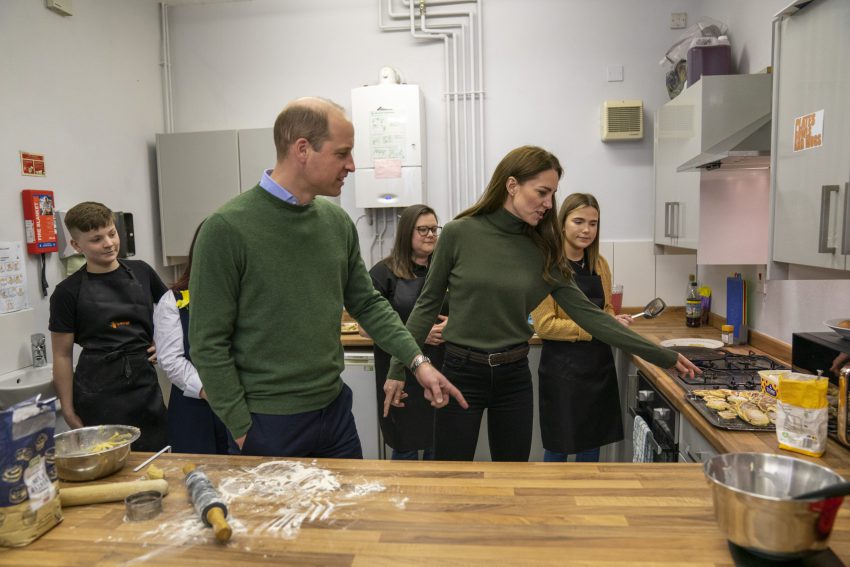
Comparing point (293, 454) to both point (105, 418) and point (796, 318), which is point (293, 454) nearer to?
point (105, 418)

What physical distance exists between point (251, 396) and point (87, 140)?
8.03ft

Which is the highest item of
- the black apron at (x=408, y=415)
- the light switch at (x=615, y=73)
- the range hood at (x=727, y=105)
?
the light switch at (x=615, y=73)

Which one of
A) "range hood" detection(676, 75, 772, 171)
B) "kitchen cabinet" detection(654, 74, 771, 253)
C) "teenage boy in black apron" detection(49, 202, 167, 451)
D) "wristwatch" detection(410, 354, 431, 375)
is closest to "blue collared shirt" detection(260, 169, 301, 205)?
"wristwatch" detection(410, 354, 431, 375)

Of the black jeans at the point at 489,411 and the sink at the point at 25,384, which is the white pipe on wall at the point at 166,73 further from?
the black jeans at the point at 489,411

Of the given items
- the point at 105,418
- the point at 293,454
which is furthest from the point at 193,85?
the point at 293,454

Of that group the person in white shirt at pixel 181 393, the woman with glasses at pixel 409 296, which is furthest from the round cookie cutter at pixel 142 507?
the woman with glasses at pixel 409 296

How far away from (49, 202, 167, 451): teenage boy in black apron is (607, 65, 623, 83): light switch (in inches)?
114

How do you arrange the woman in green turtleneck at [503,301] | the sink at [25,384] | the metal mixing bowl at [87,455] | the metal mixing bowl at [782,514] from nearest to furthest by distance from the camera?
the metal mixing bowl at [782,514] < the metal mixing bowl at [87,455] < the woman in green turtleneck at [503,301] < the sink at [25,384]

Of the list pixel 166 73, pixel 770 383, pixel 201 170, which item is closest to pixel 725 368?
pixel 770 383

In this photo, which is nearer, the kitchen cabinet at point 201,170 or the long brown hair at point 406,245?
the long brown hair at point 406,245

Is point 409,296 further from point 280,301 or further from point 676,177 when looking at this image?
point 676,177

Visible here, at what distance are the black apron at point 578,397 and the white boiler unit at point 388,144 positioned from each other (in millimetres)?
1544

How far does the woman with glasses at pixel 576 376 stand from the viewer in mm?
2500

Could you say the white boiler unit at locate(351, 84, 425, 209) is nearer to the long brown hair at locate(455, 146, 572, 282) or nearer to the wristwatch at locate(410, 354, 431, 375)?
the long brown hair at locate(455, 146, 572, 282)
